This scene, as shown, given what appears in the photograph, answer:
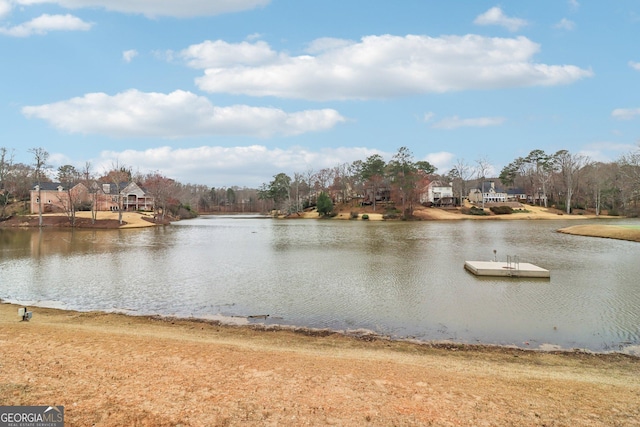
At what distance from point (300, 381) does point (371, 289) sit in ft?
33.4

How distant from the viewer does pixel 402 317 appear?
40.9 feet

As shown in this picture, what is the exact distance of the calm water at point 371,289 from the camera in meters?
11.6

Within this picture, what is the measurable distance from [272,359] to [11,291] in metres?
15.1

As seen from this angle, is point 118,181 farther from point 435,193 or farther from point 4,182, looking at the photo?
point 435,193

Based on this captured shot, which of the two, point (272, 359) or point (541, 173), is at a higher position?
point (541, 173)

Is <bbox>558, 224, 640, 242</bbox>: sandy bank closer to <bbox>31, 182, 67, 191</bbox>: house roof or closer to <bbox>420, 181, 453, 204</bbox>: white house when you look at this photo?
<bbox>420, 181, 453, 204</bbox>: white house

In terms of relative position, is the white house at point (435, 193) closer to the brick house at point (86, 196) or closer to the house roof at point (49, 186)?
the brick house at point (86, 196)

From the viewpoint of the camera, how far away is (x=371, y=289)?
16.5 m

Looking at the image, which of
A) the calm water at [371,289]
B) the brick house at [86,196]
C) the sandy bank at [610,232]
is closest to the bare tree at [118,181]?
the brick house at [86,196]

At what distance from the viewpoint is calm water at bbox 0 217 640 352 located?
11617 millimetres

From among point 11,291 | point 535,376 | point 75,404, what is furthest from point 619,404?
point 11,291

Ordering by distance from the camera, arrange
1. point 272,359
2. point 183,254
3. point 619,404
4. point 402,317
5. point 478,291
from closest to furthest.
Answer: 1. point 619,404
2. point 272,359
3. point 402,317
4. point 478,291
5. point 183,254

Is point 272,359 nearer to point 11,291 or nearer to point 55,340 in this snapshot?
point 55,340

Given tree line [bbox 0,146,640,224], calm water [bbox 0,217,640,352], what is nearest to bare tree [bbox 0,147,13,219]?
tree line [bbox 0,146,640,224]
